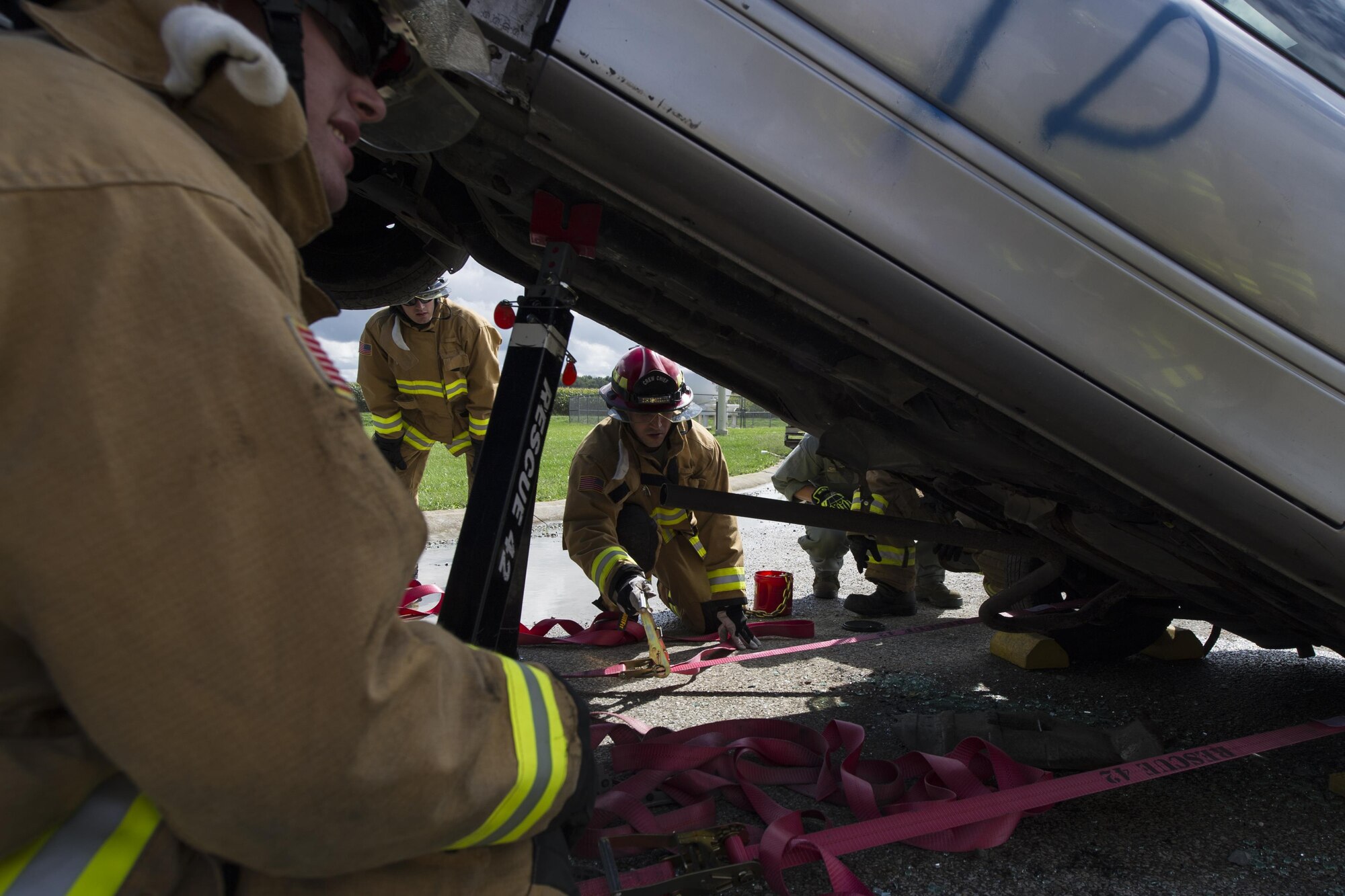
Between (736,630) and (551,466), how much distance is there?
11487 mm

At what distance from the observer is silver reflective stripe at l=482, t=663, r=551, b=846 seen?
95 centimetres

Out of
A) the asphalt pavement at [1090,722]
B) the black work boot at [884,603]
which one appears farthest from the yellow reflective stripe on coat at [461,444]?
the black work boot at [884,603]

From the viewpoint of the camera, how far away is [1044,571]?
8.28 ft

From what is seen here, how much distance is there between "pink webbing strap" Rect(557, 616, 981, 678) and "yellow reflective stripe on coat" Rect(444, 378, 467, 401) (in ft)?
7.93

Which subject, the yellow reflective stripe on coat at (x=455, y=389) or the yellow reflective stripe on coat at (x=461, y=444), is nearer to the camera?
the yellow reflective stripe on coat at (x=455, y=389)

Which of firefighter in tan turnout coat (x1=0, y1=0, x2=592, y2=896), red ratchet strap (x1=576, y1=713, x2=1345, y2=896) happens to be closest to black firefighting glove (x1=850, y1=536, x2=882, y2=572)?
red ratchet strap (x1=576, y1=713, x2=1345, y2=896)

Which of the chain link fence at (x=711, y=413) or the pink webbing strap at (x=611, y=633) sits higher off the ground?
the pink webbing strap at (x=611, y=633)

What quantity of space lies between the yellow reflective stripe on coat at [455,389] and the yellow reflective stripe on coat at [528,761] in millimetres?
4708

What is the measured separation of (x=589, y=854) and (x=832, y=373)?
1.25 m

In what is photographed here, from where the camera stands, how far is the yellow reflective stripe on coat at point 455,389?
552 cm

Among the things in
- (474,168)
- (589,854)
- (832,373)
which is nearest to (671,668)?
(589,854)

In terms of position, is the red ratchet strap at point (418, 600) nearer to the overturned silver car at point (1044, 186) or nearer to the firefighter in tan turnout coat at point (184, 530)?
the overturned silver car at point (1044, 186)

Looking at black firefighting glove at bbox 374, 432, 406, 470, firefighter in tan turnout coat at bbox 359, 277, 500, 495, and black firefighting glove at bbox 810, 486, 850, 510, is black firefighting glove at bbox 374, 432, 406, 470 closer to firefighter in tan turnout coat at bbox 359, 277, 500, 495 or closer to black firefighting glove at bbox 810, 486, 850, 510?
firefighter in tan turnout coat at bbox 359, 277, 500, 495

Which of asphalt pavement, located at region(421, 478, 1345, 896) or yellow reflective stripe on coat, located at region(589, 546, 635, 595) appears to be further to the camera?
yellow reflective stripe on coat, located at region(589, 546, 635, 595)
